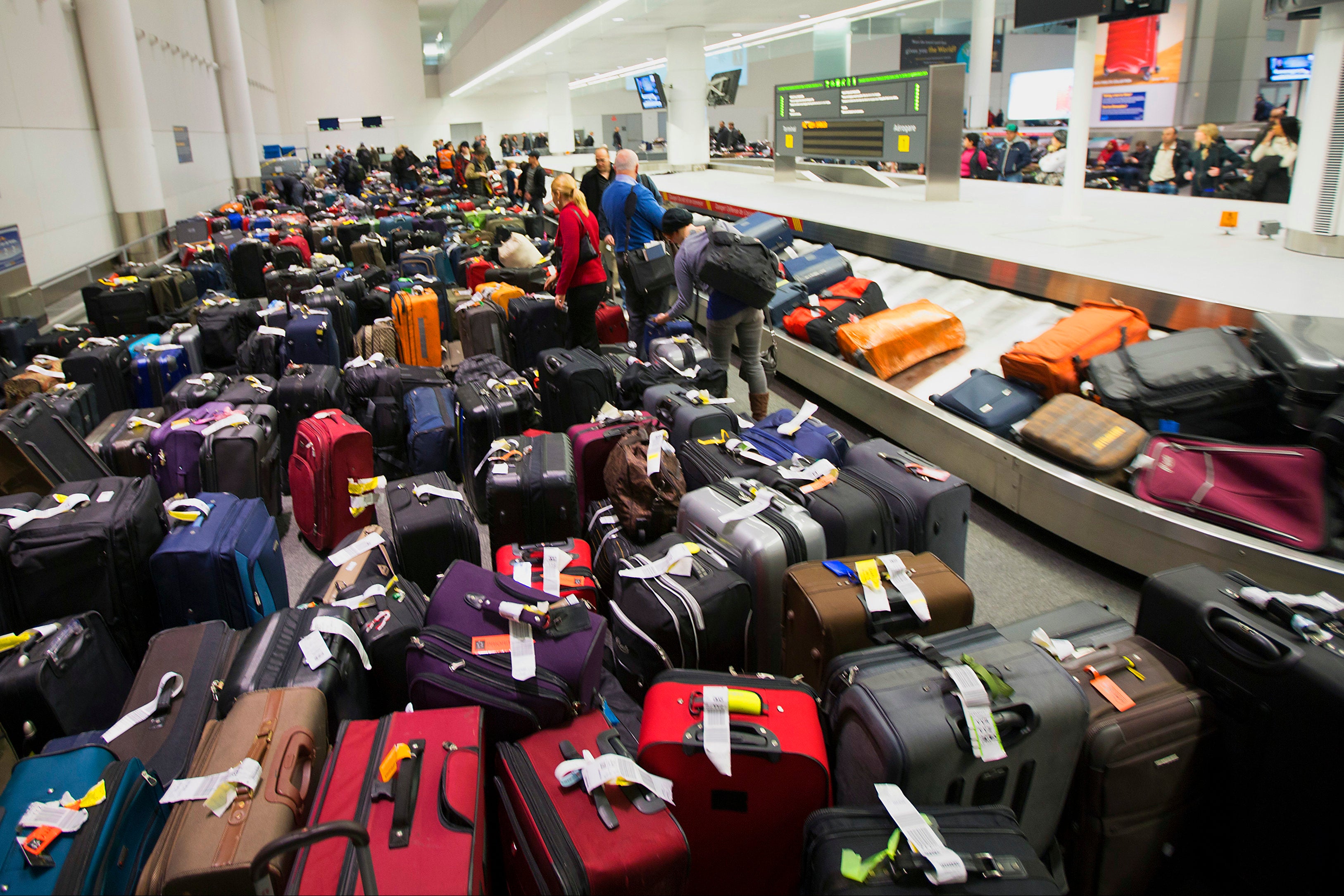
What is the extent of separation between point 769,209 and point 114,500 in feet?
27.5

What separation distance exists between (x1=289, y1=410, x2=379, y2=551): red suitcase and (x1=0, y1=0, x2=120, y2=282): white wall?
731cm

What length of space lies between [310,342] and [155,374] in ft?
3.29

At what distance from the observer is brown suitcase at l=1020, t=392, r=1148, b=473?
371 centimetres

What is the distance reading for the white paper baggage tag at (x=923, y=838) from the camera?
156cm

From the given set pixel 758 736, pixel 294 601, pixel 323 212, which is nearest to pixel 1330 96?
pixel 758 736

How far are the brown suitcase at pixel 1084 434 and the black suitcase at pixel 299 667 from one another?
10.3 ft

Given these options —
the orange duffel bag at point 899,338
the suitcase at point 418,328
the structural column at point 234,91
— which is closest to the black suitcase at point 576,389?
the orange duffel bag at point 899,338

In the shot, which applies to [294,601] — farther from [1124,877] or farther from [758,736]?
[1124,877]

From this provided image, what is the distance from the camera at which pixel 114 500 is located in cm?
303

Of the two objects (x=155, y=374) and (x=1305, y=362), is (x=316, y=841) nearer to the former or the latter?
(x=1305, y=362)

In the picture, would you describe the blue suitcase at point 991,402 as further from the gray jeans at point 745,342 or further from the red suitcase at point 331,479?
the red suitcase at point 331,479

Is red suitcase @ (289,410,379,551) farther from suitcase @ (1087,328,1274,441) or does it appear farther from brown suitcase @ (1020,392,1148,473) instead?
suitcase @ (1087,328,1274,441)

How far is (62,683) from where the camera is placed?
7.82 ft

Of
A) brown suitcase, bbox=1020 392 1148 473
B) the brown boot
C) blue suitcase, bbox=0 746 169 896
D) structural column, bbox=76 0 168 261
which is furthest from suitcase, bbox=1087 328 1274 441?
structural column, bbox=76 0 168 261
